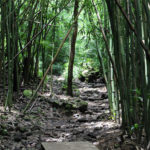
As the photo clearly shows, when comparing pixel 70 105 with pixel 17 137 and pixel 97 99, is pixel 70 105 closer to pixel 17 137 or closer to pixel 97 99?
pixel 97 99

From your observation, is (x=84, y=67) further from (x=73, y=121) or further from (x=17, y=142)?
(x=17, y=142)

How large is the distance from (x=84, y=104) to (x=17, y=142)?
6.21 ft

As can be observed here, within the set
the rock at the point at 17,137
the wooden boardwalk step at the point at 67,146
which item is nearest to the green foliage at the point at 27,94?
the rock at the point at 17,137

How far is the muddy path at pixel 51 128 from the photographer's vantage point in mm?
2057

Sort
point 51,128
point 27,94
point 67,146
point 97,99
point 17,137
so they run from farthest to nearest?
point 97,99, point 27,94, point 51,128, point 17,137, point 67,146

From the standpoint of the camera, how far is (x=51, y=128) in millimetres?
2744

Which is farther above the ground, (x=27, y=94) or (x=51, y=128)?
(x=27, y=94)

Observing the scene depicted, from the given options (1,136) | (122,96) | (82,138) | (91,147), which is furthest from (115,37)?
(1,136)

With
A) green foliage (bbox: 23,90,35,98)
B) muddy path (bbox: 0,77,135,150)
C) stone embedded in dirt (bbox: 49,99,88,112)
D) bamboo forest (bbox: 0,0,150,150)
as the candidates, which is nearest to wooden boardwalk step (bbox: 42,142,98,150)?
bamboo forest (bbox: 0,0,150,150)

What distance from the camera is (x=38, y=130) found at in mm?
2533

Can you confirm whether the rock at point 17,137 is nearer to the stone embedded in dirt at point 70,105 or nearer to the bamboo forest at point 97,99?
the bamboo forest at point 97,99

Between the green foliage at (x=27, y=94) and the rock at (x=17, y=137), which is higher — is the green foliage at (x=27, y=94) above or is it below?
above

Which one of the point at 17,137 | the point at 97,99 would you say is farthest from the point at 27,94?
the point at 17,137

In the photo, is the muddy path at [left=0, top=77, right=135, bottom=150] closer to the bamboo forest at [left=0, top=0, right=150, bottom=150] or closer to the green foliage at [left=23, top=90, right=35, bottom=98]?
the bamboo forest at [left=0, top=0, right=150, bottom=150]
